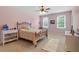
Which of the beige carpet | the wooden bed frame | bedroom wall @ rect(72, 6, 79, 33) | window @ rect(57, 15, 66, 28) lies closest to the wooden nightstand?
the wooden bed frame

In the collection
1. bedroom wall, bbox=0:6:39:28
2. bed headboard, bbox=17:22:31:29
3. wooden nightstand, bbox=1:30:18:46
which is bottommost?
wooden nightstand, bbox=1:30:18:46

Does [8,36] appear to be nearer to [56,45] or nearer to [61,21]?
[56,45]

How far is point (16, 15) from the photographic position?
1639 mm

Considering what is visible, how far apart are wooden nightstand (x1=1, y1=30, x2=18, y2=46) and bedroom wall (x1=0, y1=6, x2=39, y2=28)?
0.36 feet

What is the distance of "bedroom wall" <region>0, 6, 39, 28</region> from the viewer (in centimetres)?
160

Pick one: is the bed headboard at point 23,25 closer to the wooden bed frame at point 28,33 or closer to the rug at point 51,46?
the wooden bed frame at point 28,33

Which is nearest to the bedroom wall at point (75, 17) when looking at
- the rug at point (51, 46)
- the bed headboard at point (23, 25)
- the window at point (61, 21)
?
the window at point (61, 21)

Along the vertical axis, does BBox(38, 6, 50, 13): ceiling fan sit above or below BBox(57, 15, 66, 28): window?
above

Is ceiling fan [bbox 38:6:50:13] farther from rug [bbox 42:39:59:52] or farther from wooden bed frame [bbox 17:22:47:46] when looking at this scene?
rug [bbox 42:39:59:52]

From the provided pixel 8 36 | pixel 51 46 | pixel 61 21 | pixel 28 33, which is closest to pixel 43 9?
pixel 61 21

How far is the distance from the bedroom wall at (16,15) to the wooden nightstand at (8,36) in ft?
0.36

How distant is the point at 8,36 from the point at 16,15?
396 mm

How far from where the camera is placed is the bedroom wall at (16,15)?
1596 mm
